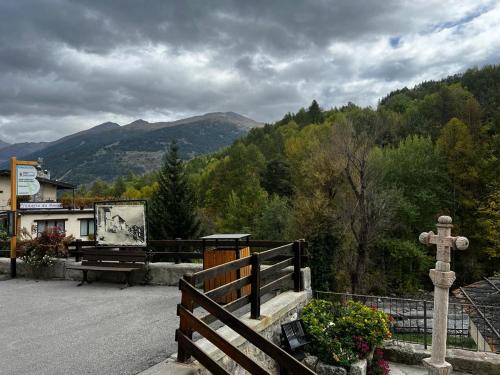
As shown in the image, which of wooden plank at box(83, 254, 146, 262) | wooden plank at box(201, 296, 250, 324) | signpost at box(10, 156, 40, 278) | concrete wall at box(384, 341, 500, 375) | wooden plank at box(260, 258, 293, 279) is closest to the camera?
wooden plank at box(201, 296, 250, 324)

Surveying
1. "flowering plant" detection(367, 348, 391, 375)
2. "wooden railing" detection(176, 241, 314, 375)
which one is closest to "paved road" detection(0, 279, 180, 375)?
"wooden railing" detection(176, 241, 314, 375)

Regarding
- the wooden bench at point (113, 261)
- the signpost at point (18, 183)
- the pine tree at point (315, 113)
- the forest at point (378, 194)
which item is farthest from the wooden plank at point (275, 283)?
the pine tree at point (315, 113)

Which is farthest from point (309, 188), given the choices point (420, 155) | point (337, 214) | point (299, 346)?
point (299, 346)

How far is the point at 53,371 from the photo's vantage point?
16.7 ft

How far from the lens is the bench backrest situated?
10.3 m

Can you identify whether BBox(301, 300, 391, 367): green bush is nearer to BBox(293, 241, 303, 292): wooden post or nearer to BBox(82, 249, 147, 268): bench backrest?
BBox(293, 241, 303, 292): wooden post

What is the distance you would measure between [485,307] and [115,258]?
986 centimetres

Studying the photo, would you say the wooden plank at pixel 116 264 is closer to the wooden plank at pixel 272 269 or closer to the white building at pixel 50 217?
the wooden plank at pixel 272 269

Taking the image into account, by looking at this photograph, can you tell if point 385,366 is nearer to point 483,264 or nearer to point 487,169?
point 483,264

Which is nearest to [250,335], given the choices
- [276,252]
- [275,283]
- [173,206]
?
[275,283]

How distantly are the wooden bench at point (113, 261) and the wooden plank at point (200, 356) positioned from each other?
550 centimetres

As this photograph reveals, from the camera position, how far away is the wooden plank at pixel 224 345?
400cm

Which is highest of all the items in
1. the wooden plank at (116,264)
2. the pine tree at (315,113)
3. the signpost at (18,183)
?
the pine tree at (315,113)

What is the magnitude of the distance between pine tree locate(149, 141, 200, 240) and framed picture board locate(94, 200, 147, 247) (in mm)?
19545
